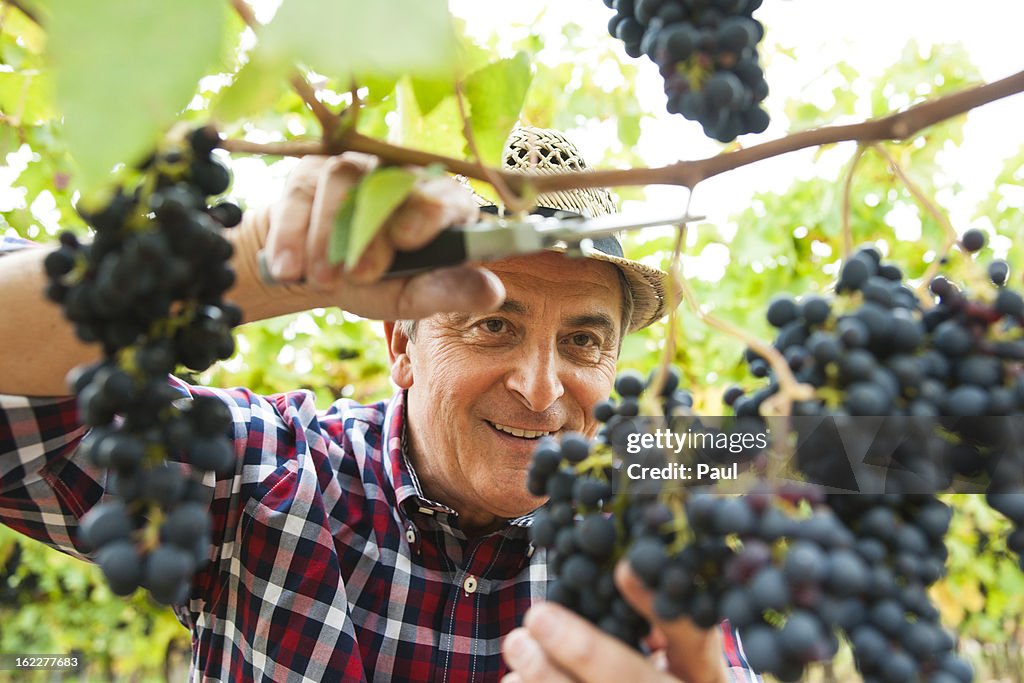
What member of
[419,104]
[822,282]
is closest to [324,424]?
[419,104]

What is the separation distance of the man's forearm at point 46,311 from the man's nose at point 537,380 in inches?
30.8

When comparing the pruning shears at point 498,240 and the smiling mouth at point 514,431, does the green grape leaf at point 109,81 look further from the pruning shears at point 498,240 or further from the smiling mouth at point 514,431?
the smiling mouth at point 514,431

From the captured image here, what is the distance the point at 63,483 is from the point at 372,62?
1217mm

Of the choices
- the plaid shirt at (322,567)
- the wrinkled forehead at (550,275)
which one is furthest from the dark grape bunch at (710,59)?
the plaid shirt at (322,567)

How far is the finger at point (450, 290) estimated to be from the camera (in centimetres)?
80

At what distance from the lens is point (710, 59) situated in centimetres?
76

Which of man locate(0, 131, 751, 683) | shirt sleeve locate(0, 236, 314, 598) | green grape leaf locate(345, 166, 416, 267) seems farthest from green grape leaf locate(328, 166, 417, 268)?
man locate(0, 131, 751, 683)

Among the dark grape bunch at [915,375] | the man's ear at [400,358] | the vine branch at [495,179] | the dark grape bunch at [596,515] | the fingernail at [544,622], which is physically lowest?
the fingernail at [544,622]

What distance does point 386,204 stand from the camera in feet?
2.03

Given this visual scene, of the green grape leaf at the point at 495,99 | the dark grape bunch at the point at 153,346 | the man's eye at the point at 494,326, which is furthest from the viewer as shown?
the man's eye at the point at 494,326

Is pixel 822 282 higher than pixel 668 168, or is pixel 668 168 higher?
pixel 822 282

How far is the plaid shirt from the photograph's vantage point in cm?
149

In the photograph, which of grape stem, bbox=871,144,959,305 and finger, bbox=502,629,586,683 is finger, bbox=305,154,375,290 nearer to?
finger, bbox=502,629,586,683

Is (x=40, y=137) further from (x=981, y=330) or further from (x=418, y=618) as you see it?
(x=981, y=330)
